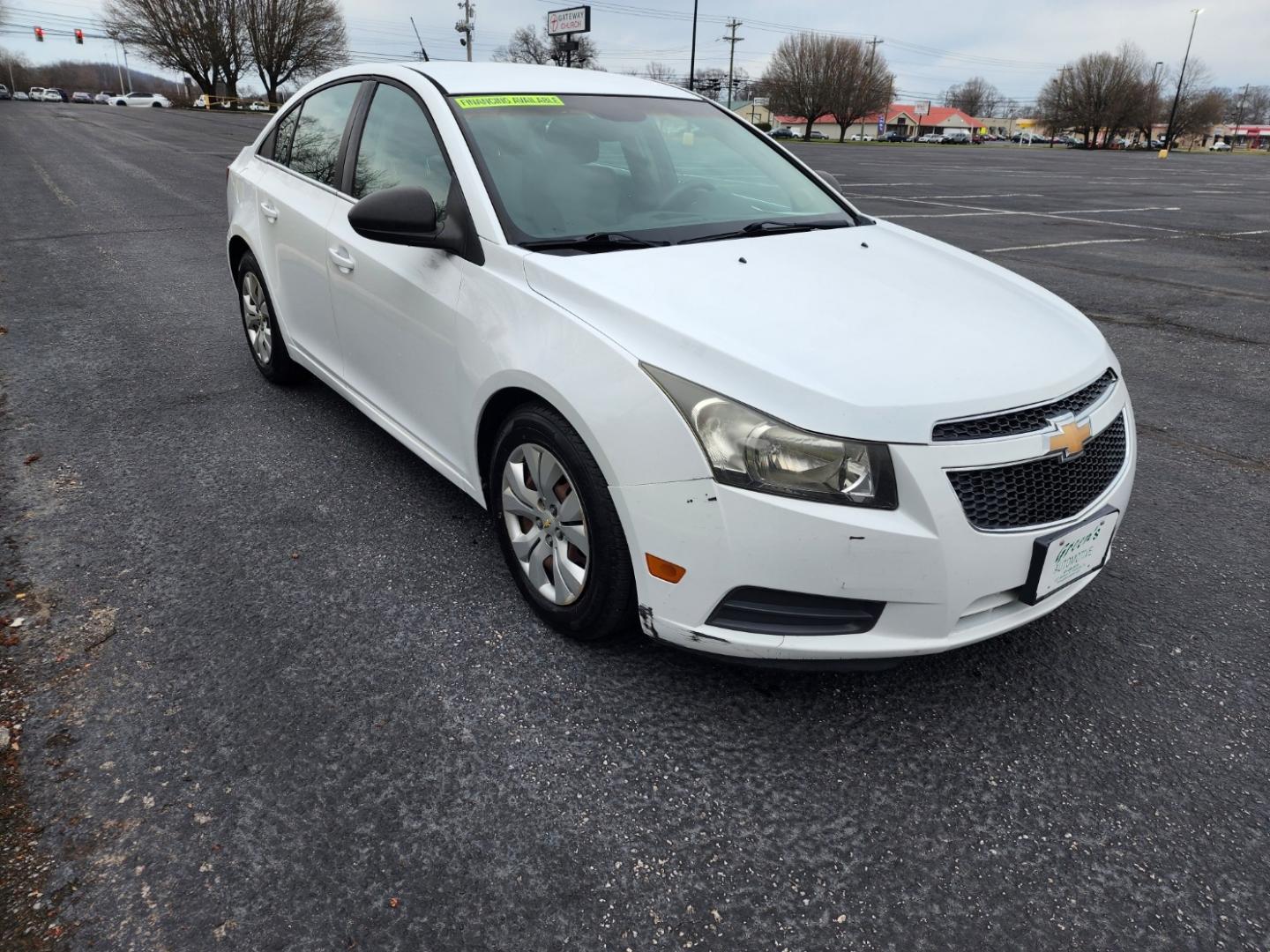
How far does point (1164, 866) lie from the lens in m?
1.98

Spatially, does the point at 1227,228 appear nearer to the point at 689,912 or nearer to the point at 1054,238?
the point at 1054,238

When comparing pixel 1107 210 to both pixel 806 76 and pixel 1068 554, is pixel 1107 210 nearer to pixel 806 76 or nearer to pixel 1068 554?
pixel 1068 554

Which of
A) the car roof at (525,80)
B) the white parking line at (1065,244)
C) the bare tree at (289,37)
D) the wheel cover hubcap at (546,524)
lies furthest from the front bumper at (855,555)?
the bare tree at (289,37)

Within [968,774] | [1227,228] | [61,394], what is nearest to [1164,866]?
[968,774]

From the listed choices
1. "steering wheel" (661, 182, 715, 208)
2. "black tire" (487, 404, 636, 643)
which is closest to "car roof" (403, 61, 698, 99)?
"steering wheel" (661, 182, 715, 208)

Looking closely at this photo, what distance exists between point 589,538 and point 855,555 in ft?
2.44

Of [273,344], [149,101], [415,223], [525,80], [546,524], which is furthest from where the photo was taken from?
[149,101]

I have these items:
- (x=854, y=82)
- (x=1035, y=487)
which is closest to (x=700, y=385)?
(x=1035, y=487)

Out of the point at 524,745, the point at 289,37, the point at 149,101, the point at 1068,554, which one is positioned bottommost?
the point at 524,745

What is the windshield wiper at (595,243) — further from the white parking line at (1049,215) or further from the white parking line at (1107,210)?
the white parking line at (1107,210)

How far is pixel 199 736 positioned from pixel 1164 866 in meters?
2.35

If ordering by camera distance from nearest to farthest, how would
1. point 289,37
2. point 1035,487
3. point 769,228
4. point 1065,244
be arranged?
point 1035,487 < point 769,228 < point 1065,244 < point 289,37

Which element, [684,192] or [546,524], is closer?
[546,524]

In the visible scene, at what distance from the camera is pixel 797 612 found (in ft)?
7.08
